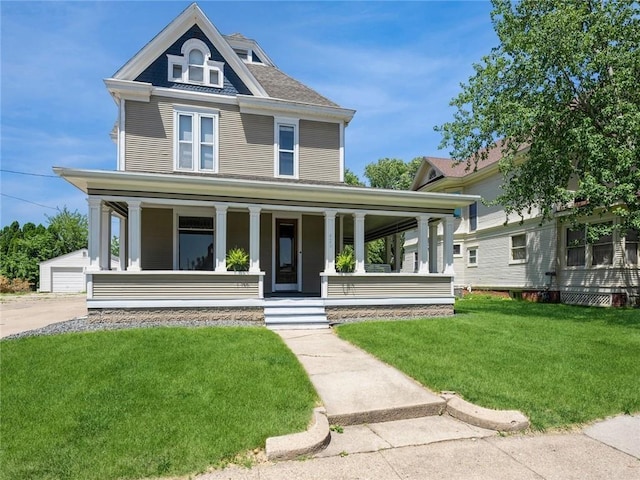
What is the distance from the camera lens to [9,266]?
3191 centimetres

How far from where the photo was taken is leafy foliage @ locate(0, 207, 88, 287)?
32000 mm

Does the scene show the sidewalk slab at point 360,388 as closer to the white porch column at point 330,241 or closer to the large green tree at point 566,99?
the white porch column at point 330,241

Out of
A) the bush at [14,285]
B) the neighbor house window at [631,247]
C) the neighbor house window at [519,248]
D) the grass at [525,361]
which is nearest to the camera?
the grass at [525,361]

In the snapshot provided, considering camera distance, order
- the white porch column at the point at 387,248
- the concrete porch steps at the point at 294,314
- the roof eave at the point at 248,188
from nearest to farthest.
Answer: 1. the roof eave at the point at 248,188
2. the concrete porch steps at the point at 294,314
3. the white porch column at the point at 387,248

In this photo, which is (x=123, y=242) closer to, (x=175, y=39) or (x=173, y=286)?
(x=173, y=286)

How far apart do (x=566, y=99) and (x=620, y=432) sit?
12.1 m

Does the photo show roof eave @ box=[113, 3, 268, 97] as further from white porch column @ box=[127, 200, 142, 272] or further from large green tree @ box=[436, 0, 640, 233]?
large green tree @ box=[436, 0, 640, 233]

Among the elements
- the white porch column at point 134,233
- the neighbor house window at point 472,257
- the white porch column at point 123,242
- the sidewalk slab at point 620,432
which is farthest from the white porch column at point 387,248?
the sidewalk slab at point 620,432

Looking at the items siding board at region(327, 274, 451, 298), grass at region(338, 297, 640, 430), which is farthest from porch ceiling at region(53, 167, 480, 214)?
grass at region(338, 297, 640, 430)

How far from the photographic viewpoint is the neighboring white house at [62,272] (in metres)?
30.1

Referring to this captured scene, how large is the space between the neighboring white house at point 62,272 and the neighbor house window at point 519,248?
25.9m

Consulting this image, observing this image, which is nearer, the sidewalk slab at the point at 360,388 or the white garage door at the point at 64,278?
the sidewalk slab at the point at 360,388

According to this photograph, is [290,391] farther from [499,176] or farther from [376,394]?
[499,176]

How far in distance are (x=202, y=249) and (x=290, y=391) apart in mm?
8140
